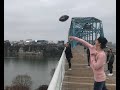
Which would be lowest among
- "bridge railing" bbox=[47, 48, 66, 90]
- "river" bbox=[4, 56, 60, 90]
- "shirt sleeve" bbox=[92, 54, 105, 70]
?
"river" bbox=[4, 56, 60, 90]

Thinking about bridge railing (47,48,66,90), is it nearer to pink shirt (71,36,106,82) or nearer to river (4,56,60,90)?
pink shirt (71,36,106,82)

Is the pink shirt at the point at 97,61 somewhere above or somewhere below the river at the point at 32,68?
above

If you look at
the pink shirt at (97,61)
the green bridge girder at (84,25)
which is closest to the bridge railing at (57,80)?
the pink shirt at (97,61)

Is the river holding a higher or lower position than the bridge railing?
lower

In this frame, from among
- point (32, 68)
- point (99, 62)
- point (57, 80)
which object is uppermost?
point (99, 62)

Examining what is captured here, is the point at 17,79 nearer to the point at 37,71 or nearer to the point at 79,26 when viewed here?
the point at 37,71

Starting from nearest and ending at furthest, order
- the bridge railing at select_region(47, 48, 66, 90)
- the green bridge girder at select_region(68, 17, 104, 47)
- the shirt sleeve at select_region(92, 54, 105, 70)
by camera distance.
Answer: the bridge railing at select_region(47, 48, 66, 90) → the shirt sleeve at select_region(92, 54, 105, 70) → the green bridge girder at select_region(68, 17, 104, 47)

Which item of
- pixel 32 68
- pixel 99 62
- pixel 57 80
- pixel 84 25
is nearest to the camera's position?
pixel 99 62

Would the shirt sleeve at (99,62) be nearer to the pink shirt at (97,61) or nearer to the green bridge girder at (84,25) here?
the pink shirt at (97,61)

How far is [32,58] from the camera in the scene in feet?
370

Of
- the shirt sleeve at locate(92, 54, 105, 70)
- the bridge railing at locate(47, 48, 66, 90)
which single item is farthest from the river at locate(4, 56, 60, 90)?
the shirt sleeve at locate(92, 54, 105, 70)

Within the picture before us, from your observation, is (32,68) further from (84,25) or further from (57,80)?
(57,80)

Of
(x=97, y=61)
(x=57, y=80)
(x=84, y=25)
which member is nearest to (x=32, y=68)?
(x=84, y=25)
